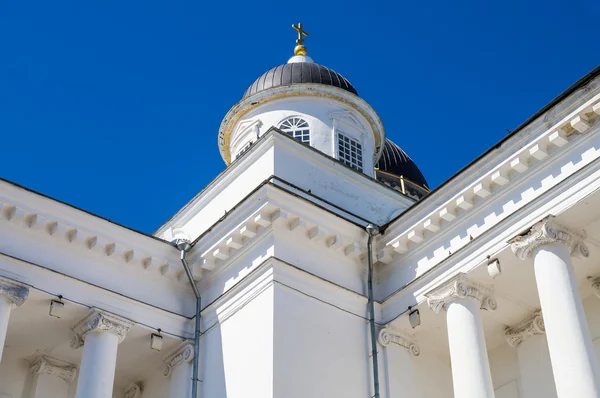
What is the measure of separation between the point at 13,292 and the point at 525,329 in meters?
6.83

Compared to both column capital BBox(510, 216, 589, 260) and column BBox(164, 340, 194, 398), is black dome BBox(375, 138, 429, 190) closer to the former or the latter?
column BBox(164, 340, 194, 398)

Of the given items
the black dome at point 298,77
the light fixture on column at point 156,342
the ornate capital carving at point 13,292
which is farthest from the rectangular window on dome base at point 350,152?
the ornate capital carving at point 13,292

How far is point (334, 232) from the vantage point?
531 inches

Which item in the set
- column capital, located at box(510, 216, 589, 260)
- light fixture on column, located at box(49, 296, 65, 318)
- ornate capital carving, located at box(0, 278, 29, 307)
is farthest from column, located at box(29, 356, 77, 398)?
column capital, located at box(510, 216, 589, 260)

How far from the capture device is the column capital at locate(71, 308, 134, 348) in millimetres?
12852

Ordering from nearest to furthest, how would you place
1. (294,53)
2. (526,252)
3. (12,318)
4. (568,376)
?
(568,376)
(526,252)
(12,318)
(294,53)

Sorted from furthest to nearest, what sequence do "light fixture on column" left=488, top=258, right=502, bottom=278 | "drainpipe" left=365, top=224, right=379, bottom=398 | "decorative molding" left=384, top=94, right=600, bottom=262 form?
1. "drainpipe" left=365, top=224, right=379, bottom=398
2. "light fixture on column" left=488, top=258, right=502, bottom=278
3. "decorative molding" left=384, top=94, right=600, bottom=262

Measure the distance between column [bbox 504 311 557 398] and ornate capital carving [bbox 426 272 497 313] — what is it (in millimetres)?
752

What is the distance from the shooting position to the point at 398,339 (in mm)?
13359

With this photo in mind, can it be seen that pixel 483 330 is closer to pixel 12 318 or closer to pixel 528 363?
pixel 528 363

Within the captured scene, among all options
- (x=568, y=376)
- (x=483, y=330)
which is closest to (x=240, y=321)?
(x=483, y=330)

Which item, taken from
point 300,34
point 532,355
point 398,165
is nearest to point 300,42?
point 300,34

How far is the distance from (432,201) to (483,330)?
1.87m

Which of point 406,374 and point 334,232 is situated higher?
point 334,232
